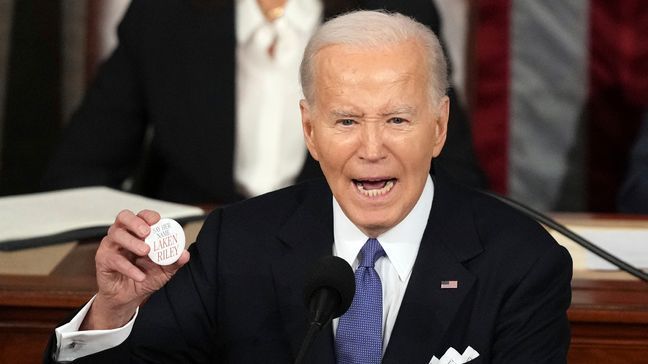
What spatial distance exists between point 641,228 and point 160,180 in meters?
1.15

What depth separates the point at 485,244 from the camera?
1632 mm

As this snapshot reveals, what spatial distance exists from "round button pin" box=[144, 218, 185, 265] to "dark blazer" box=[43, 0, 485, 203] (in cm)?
131

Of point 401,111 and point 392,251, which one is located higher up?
point 401,111

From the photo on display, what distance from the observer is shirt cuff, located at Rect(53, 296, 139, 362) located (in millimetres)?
1549

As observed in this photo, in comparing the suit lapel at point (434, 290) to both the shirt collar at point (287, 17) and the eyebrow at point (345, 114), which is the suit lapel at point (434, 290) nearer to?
the eyebrow at point (345, 114)

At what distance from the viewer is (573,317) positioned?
1.76 m

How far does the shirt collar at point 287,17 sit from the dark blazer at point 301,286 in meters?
1.19

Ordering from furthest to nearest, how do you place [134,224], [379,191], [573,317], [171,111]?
[171,111] → [573,317] → [379,191] → [134,224]

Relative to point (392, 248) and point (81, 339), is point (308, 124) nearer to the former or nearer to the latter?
point (392, 248)

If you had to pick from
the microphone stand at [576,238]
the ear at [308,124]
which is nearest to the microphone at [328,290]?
the ear at [308,124]

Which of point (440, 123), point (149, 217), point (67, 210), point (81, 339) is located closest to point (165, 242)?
point (149, 217)

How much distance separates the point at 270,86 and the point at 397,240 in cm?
131

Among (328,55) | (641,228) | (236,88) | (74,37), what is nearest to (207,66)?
(236,88)

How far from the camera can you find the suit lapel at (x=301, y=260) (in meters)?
1.58
